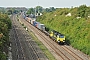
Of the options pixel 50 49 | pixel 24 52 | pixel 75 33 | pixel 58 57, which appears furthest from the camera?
pixel 75 33

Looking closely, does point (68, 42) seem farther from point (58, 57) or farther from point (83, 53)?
point (58, 57)

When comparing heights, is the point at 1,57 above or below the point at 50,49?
above

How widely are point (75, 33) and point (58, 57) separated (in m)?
16.6

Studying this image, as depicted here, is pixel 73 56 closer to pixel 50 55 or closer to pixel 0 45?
pixel 50 55

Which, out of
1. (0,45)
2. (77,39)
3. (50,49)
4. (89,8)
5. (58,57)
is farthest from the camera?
(89,8)

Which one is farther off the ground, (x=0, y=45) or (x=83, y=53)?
(x=0, y=45)

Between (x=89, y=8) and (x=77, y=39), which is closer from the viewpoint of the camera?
(x=77, y=39)

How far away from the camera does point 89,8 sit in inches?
3123

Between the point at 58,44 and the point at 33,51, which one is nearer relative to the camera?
the point at 33,51

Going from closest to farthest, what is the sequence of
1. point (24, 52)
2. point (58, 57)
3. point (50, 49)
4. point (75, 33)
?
point (58, 57) → point (24, 52) → point (50, 49) → point (75, 33)

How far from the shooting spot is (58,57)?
37.3 metres

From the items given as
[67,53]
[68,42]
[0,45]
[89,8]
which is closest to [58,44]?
[68,42]

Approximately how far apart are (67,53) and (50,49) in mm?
5005

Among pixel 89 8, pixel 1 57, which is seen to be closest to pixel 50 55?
pixel 1 57
